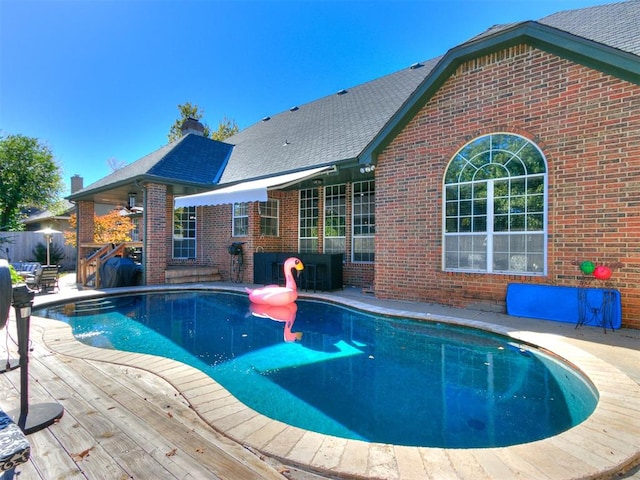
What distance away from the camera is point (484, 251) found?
31.0 feet

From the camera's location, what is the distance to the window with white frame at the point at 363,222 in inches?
549

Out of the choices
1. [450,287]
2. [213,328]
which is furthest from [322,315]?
[450,287]

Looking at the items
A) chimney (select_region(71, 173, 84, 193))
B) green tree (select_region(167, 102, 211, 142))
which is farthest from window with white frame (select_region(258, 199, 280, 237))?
chimney (select_region(71, 173, 84, 193))

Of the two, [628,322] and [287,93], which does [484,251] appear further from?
[287,93]

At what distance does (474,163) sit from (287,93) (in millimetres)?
23713

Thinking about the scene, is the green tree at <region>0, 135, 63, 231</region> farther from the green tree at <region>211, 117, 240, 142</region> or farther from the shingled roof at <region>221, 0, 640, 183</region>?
the shingled roof at <region>221, 0, 640, 183</region>

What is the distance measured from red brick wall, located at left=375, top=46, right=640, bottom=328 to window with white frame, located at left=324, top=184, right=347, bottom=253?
3557 millimetres

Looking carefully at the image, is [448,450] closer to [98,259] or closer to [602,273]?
[602,273]

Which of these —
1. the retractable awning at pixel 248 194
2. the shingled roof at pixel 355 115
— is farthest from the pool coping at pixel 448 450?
the shingled roof at pixel 355 115

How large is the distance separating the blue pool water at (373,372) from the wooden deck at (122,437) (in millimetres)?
1145

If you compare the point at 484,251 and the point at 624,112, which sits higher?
the point at 624,112

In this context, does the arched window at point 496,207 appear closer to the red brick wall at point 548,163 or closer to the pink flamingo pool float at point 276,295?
the red brick wall at point 548,163

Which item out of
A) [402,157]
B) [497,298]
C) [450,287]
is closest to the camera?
[497,298]

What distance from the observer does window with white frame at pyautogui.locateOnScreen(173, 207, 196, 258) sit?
18781mm
